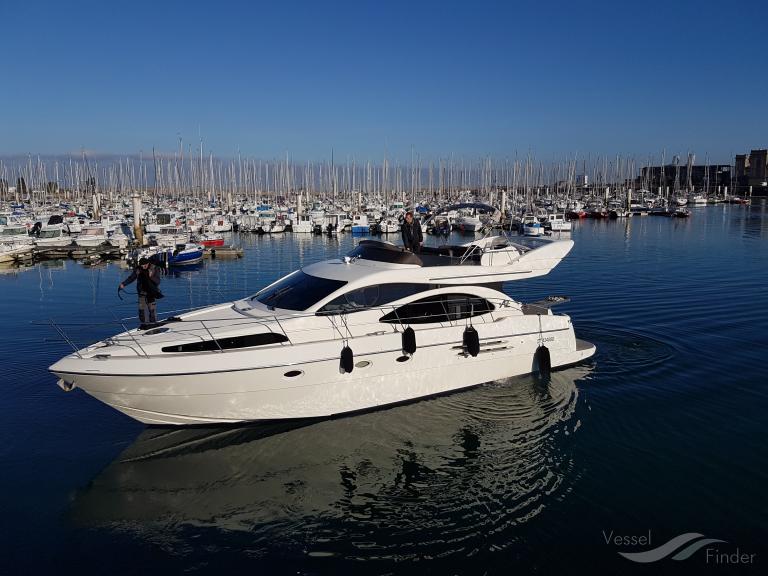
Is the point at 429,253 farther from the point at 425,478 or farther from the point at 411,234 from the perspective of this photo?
the point at 425,478

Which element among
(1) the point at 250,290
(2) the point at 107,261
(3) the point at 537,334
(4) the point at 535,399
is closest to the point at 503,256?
(3) the point at 537,334

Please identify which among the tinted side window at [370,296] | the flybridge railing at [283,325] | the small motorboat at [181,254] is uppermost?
the tinted side window at [370,296]

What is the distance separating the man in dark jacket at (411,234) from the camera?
13.0m

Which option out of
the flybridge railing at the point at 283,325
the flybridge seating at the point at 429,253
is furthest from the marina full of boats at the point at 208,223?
the flybridge railing at the point at 283,325

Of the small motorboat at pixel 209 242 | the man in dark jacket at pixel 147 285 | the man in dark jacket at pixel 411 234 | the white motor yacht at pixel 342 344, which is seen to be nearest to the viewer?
the white motor yacht at pixel 342 344

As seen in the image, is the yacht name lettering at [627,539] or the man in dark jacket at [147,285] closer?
the yacht name lettering at [627,539]

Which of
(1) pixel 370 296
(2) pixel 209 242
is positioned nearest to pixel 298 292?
(1) pixel 370 296

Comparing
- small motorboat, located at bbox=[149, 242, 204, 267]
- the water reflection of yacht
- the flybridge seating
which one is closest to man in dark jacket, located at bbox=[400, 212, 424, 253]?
the flybridge seating

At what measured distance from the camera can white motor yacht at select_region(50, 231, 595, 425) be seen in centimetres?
914

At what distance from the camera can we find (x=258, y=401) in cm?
959

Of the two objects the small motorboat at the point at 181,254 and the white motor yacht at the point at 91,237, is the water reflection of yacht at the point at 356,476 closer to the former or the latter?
the small motorboat at the point at 181,254

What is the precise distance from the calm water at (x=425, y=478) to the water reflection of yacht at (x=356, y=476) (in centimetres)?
3

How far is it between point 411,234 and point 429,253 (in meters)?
0.85

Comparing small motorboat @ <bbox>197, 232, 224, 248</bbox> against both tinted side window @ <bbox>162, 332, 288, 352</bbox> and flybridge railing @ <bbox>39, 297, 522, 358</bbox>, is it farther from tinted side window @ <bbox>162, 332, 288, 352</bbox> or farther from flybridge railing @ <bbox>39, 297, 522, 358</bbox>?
tinted side window @ <bbox>162, 332, 288, 352</bbox>
